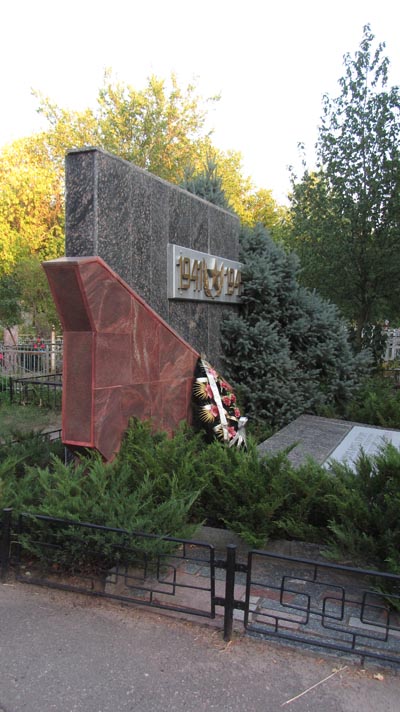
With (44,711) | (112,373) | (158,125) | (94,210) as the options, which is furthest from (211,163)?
(158,125)

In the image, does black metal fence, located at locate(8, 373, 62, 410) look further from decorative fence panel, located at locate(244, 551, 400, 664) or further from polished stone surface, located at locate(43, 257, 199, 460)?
decorative fence panel, located at locate(244, 551, 400, 664)

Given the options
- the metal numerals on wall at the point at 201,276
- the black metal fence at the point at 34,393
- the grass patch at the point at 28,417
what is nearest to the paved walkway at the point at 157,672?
the metal numerals on wall at the point at 201,276

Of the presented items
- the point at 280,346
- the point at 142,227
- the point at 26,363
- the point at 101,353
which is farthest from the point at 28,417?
the point at 101,353

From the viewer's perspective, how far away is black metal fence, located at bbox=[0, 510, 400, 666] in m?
3.16

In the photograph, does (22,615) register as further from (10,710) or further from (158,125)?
(158,125)

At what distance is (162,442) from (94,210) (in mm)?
2124

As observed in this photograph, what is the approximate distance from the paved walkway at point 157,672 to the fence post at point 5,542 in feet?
1.54

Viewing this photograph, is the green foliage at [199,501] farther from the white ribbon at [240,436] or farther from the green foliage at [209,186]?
the green foliage at [209,186]

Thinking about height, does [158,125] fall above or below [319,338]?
above

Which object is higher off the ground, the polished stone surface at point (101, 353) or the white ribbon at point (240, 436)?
the polished stone surface at point (101, 353)

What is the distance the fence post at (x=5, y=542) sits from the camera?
3687mm

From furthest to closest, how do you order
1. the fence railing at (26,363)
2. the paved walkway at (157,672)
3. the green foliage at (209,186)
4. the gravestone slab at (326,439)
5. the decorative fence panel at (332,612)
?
the fence railing at (26,363) < the green foliage at (209,186) < the gravestone slab at (326,439) < the decorative fence panel at (332,612) < the paved walkway at (157,672)

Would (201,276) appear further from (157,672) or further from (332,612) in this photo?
(157,672)

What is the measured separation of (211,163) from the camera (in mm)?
8523
